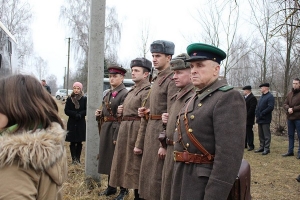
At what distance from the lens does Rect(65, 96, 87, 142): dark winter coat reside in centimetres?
702

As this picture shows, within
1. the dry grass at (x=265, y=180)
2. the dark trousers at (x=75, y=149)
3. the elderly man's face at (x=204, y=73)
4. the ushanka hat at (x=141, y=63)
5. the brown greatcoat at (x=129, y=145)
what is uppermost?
the ushanka hat at (x=141, y=63)

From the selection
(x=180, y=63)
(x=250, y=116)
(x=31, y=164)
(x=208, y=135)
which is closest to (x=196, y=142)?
(x=208, y=135)

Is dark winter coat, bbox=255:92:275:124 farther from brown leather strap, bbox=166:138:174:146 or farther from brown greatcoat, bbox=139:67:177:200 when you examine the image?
brown leather strap, bbox=166:138:174:146

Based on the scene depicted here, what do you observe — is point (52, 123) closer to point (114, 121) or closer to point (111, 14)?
point (114, 121)

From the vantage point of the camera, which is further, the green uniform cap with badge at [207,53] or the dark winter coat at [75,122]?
the dark winter coat at [75,122]

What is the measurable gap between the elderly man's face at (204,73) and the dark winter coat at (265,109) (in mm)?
6822

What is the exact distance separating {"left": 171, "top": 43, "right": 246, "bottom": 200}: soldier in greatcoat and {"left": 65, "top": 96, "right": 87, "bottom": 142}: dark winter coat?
4.72 meters

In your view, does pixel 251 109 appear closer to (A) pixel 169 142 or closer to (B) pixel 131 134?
(B) pixel 131 134

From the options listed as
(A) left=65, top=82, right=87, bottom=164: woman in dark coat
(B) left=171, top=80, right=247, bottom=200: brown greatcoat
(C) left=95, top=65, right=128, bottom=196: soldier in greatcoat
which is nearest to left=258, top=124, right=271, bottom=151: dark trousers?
(A) left=65, top=82, right=87, bottom=164: woman in dark coat

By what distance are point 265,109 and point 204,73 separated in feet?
22.8

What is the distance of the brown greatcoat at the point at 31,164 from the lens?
4.68 feet

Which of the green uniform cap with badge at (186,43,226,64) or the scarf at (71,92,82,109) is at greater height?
the green uniform cap with badge at (186,43,226,64)

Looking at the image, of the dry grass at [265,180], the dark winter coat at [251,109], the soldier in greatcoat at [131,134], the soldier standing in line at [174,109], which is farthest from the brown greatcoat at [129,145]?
the dark winter coat at [251,109]

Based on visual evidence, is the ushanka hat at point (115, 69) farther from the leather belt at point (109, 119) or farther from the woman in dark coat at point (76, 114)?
the woman in dark coat at point (76, 114)
